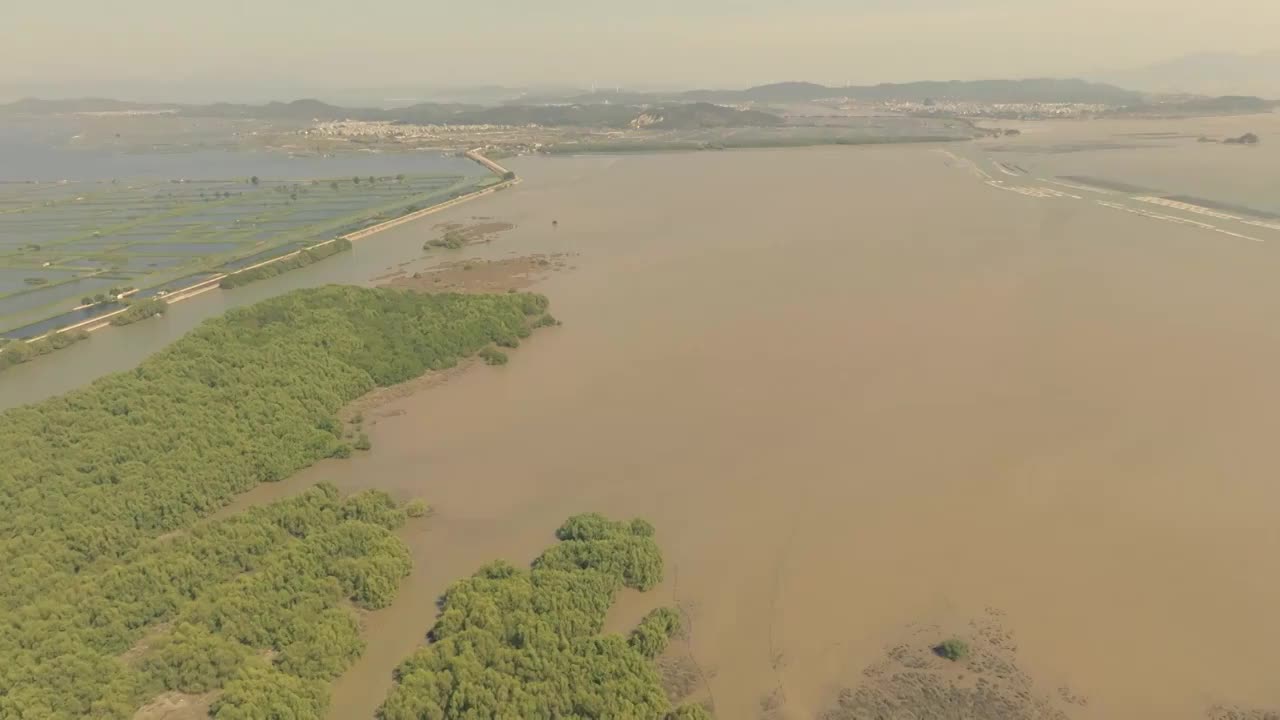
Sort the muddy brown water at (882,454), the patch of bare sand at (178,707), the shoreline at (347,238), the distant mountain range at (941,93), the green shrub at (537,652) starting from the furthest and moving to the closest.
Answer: the distant mountain range at (941,93)
the shoreline at (347,238)
the muddy brown water at (882,454)
the patch of bare sand at (178,707)
the green shrub at (537,652)

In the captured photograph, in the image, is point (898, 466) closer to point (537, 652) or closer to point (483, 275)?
point (537, 652)

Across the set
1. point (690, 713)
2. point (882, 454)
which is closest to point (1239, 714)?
point (882, 454)

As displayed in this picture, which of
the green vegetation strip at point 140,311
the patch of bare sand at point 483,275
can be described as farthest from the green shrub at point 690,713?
the green vegetation strip at point 140,311

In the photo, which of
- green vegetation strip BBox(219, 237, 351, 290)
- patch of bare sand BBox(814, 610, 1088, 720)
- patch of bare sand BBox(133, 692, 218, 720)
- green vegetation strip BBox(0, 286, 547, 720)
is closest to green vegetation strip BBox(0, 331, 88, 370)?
green vegetation strip BBox(219, 237, 351, 290)

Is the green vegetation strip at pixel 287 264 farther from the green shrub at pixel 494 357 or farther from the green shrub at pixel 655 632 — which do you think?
the green shrub at pixel 655 632

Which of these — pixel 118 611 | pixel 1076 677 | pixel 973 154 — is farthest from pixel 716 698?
pixel 973 154

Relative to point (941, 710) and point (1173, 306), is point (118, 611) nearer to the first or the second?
point (941, 710)
